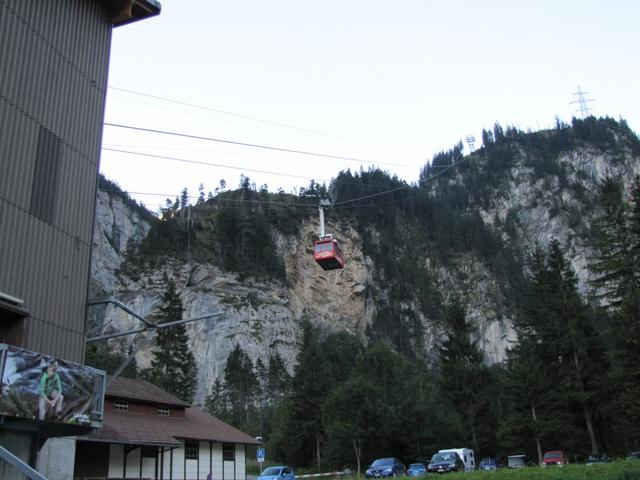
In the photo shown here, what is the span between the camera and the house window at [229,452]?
3962 centimetres

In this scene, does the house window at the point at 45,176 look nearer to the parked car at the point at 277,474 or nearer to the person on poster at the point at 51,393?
the person on poster at the point at 51,393

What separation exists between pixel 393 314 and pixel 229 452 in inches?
4561

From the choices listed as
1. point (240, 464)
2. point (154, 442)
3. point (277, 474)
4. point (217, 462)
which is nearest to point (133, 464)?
point (154, 442)

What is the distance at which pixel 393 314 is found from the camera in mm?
153500

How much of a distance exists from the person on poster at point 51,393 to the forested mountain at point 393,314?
27283 mm

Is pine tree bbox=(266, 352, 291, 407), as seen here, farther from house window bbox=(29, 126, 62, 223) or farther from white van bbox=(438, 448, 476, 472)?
house window bbox=(29, 126, 62, 223)

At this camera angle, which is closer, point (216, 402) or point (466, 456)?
point (466, 456)

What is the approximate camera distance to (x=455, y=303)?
64875 millimetres

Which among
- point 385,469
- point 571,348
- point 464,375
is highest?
point 571,348

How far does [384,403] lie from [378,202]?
131 meters

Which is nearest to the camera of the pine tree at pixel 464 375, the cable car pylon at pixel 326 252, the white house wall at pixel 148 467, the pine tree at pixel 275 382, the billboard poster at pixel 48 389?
the billboard poster at pixel 48 389

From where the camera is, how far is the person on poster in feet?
52.3

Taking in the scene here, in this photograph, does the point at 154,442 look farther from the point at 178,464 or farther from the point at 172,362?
the point at 172,362

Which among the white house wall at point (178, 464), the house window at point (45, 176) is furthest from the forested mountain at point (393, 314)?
the house window at point (45, 176)
